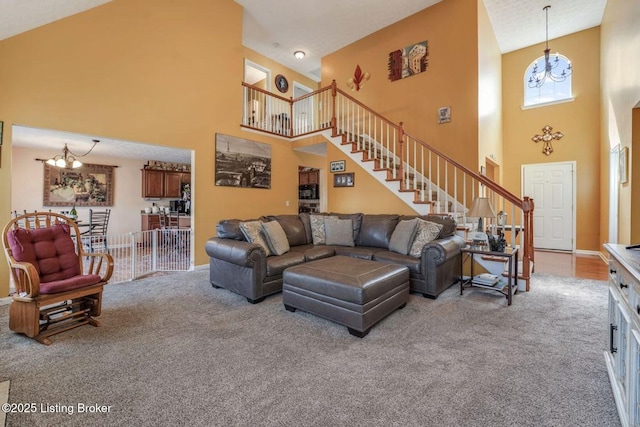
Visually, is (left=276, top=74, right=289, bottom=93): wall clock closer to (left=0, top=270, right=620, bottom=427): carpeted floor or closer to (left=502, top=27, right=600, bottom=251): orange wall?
(left=502, top=27, right=600, bottom=251): orange wall

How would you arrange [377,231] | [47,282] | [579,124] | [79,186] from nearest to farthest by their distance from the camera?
1. [47,282]
2. [377,231]
3. [579,124]
4. [79,186]

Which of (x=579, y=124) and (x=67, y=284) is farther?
(x=579, y=124)

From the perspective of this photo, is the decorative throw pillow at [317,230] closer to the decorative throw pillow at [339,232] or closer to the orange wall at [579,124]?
the decorative throw pillow at [339,232]

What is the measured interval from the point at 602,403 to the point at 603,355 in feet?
2.28

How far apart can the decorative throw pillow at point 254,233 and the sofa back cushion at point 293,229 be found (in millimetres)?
570

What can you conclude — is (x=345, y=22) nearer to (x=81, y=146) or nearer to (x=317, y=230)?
(x=317, y=230)

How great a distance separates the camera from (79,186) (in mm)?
7266

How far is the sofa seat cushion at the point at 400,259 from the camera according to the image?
3.46m

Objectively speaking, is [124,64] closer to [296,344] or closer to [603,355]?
[296,344]

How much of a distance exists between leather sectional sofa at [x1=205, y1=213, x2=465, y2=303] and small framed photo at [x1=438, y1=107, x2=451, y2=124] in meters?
2.39

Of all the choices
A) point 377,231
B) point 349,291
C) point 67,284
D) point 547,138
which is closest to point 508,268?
point 377,231

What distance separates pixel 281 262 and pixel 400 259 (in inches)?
58.7

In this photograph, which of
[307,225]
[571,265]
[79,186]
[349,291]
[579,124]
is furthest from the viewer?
[79,186]

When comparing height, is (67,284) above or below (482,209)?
below
